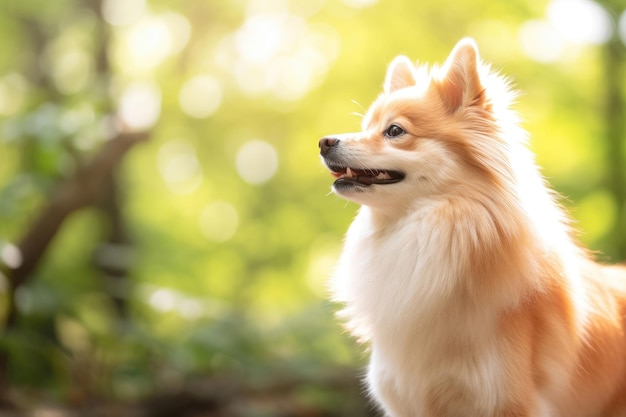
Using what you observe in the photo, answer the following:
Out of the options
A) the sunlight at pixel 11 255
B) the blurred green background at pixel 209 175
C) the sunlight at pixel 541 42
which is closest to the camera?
the sunlight at pixel 11 255

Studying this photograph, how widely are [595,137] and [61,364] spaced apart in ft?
18.9

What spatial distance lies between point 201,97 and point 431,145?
761cm

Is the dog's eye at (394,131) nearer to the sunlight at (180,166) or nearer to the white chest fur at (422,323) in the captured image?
the white chest fur at (422,323)

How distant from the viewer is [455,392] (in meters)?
2.27

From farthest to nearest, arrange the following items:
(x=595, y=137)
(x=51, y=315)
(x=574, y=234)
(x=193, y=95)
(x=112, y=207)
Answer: (x=193, y=95), (x=112, y=207), (x=595, y=137), (x=51, y=315), (x=574, y=234)

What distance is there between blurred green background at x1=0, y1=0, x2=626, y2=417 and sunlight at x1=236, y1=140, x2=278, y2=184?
32mm

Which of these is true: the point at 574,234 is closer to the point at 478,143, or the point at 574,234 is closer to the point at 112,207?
the point at 478,143

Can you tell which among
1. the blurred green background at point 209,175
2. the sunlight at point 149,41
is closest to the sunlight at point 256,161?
the blurred green background at point 209,175

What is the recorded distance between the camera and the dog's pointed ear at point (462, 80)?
239cm

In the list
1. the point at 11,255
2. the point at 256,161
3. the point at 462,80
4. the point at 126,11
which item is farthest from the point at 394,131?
the point at 256,161

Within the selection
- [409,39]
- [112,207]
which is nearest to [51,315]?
[112,207]

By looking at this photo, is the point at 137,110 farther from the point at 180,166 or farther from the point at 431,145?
the point at 180,166

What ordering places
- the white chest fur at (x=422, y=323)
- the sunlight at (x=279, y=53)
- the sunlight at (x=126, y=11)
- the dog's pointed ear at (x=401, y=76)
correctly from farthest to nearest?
1. the sunlight at (x=279, y=53)
2. the sunlight at (x=126, y=11)
3. the dog's pointed ear at (x=401, y=76)
4. the white chest fur at (x=422, y=323)

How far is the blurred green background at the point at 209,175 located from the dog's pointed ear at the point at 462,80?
0.55m
